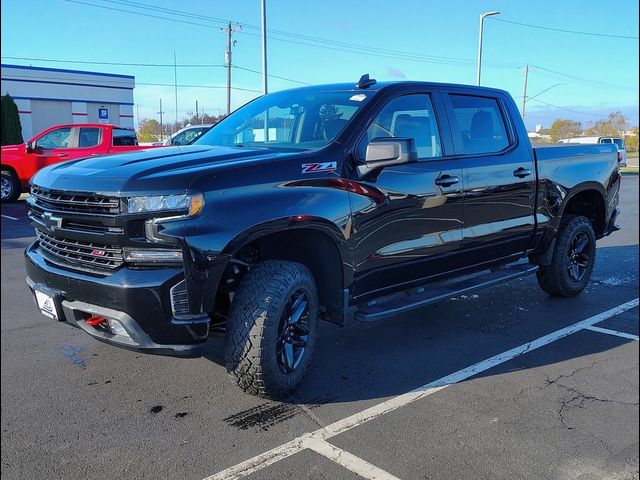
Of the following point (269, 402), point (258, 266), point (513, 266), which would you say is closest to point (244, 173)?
point (258, 266)

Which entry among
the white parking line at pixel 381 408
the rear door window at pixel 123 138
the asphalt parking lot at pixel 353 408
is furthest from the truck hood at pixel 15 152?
the white parking line at pixel 381 408

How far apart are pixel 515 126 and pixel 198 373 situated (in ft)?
12.1

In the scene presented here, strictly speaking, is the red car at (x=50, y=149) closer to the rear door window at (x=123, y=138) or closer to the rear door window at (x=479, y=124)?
the rear door window at (x=123, y=138)

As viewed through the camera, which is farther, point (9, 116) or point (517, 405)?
point (9, 116)

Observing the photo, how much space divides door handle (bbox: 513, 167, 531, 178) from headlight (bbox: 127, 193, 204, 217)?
3.26 m

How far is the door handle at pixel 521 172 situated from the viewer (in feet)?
17.2

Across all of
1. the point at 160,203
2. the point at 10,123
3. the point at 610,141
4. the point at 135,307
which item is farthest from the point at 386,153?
the point at 10,123

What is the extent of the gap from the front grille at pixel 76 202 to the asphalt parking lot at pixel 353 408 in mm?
514

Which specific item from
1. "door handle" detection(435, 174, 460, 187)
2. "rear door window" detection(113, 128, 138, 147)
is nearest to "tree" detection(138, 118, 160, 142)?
"rear door window" detection(113, 128, 138, 147)

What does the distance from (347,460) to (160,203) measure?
1666 millimetres

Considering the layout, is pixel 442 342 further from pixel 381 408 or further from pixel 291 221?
pixel 291 221

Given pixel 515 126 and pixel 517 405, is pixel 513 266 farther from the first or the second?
pixel 517 405

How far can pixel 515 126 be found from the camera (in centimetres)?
557

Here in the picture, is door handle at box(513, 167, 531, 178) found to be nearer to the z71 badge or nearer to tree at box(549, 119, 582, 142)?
the z71 badge
